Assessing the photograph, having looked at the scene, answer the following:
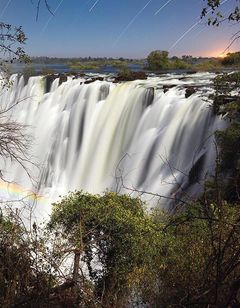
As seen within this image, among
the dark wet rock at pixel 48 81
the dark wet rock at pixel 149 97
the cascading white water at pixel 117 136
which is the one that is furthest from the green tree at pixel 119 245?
the dark wet rock at pixel 48 81

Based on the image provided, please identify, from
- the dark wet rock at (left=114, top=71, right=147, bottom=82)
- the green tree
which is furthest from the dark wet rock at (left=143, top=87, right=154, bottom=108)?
the green tree

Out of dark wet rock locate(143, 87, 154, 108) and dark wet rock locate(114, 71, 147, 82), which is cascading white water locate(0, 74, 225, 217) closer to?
dark wet rock locate(143, 87, 154, 108)

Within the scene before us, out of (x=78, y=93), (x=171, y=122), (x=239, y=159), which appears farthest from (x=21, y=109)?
(x=239, y=159)

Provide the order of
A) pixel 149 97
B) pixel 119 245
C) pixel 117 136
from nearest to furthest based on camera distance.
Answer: pixel 119 245 < pixel 149 97 < pixel 117 136

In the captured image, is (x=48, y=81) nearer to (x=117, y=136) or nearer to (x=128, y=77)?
(x=128, y=77)

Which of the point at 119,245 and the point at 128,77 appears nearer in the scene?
the point at 119,245

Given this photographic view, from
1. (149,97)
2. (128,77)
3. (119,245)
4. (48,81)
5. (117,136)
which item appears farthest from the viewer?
(48,81)

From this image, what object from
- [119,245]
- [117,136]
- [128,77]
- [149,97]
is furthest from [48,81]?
[119,245]

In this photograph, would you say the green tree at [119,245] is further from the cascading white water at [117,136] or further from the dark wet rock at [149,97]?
the dark wet rock at [149,97]

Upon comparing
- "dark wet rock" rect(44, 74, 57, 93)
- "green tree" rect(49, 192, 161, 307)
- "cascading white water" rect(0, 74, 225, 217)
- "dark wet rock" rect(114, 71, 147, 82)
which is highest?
"dark wet rock" rect(44, 74, 57, 93)
